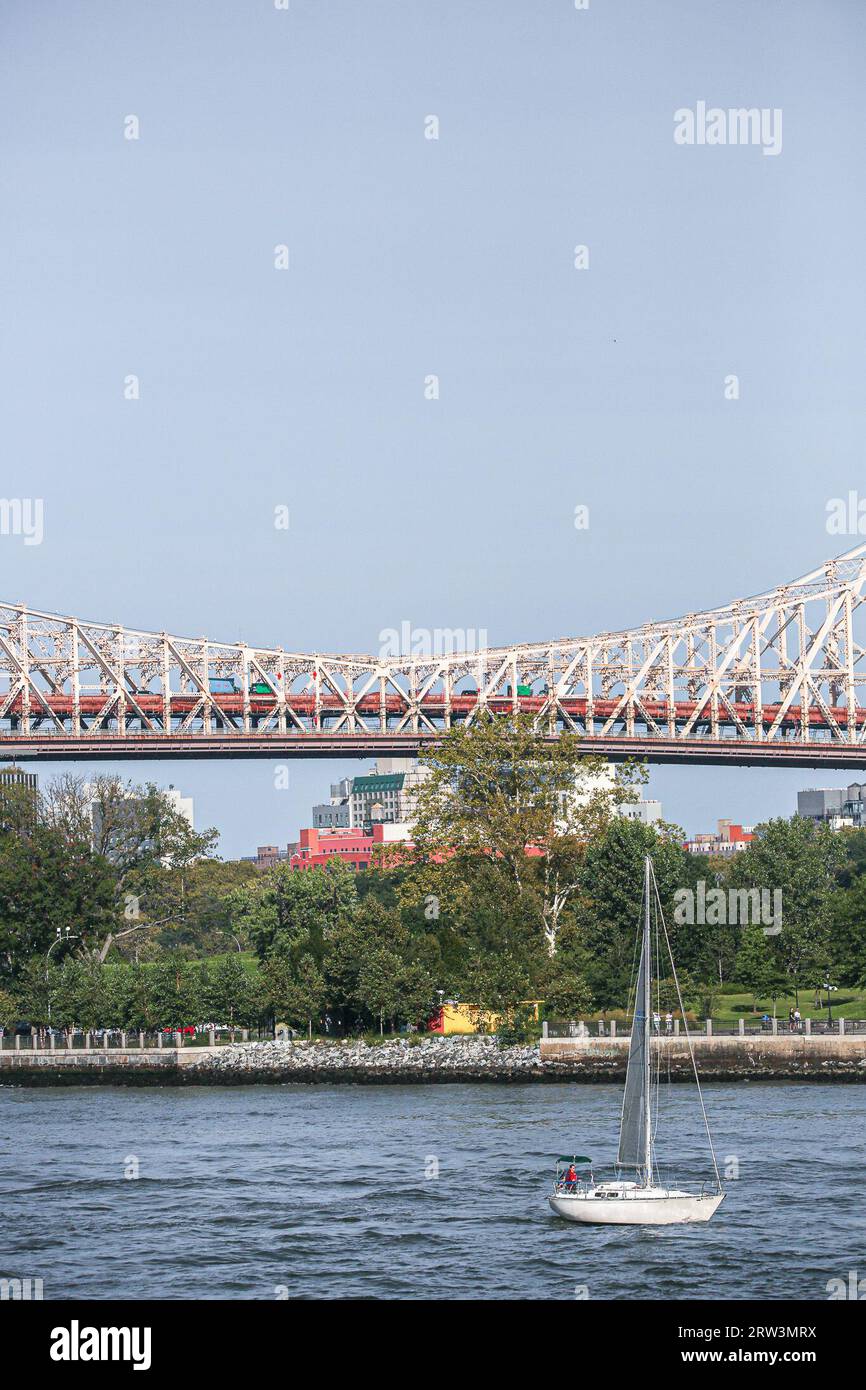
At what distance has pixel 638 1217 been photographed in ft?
132

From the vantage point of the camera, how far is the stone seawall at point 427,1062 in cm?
6500

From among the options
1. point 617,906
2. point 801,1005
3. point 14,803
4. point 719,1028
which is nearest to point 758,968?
point 719,1028

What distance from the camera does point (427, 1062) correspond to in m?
69.3

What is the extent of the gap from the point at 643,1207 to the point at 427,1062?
29.5m

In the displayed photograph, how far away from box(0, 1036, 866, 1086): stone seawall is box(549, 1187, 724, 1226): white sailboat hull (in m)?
23.5

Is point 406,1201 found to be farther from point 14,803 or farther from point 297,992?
point 14,803

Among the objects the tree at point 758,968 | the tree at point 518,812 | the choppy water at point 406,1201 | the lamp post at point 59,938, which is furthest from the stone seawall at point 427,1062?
the tree at point 518,812

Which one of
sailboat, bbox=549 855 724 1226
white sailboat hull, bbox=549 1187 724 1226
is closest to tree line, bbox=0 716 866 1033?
sailboat, bbox=549 855 724 1226

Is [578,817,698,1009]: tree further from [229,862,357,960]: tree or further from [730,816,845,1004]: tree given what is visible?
[229,862,357,960]: tree

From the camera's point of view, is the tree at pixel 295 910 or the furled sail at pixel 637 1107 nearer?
the furled sail at pixel 637 1107

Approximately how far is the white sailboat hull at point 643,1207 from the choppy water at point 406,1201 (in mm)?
283

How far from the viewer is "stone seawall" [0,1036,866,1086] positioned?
65.0 meters

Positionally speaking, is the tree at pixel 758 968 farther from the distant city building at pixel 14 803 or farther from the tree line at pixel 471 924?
the distant city building at pixel 14 803
